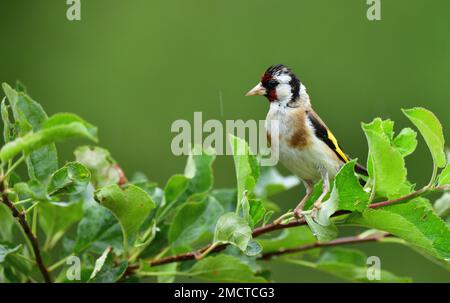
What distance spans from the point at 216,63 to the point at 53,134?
21.4ft

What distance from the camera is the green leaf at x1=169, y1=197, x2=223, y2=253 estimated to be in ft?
6.93

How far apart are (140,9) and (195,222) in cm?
686

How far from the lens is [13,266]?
1.94 m

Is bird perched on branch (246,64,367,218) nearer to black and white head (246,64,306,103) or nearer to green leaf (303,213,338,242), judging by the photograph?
black and white head (246,64,306,103)

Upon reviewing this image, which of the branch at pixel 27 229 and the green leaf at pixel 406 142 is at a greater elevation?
the green leaf at pixel 406 142

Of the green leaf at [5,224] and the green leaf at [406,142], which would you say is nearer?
the green leaf at [406,142]

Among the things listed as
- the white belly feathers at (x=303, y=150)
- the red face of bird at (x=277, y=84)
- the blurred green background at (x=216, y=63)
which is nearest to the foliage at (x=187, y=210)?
the white belly feathers at (x=303, y=150)

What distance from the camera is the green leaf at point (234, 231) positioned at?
1.76 meters

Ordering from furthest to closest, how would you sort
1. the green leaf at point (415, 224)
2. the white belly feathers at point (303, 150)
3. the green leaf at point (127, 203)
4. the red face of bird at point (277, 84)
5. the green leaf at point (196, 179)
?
the red face of bird at point (277, 84), the white belly feathers at point (303, 150), the green leaf at point (196, 179), the green leaf at point (127, 203), the green leaf at point (415, 224)

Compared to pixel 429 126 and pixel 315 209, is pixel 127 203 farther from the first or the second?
pixel 429 126

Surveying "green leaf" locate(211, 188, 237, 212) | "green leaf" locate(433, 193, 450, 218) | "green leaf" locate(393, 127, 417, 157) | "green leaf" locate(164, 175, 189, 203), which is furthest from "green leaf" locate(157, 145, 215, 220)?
"green leaf" locate(433, 193, 450, 218)

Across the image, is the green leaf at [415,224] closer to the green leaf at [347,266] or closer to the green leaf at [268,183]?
the green leaf at [347,266]
